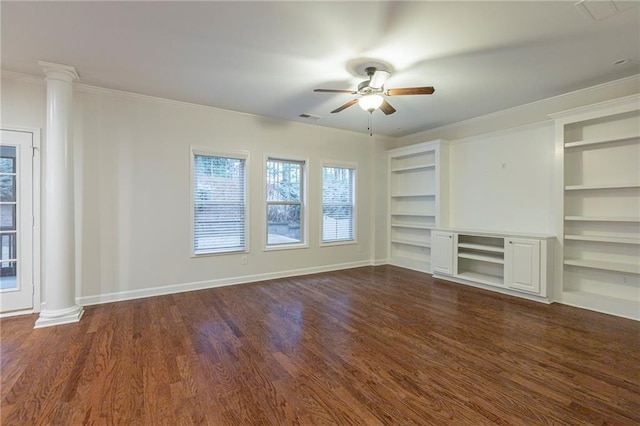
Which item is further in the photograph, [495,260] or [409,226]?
[409,226]

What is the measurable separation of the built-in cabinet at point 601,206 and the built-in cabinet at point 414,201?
1.92 m

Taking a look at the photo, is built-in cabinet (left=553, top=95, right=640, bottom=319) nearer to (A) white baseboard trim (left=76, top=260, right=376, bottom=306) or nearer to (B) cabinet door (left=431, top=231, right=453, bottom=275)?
(B) cabinet door (left=431, top=231, right=453, bottom=275)

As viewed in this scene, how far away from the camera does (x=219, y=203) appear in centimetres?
489

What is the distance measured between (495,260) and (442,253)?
3.02 feet

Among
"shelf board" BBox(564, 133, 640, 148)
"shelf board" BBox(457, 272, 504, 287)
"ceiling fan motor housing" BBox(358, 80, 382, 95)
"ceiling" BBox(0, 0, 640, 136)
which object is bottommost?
"shelf board" BBox(457, 272, 504, 287)

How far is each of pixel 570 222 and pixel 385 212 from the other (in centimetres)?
321

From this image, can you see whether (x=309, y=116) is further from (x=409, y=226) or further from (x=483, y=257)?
(x=483, y=257)

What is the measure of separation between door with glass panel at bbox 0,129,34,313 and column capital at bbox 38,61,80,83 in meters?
0.79

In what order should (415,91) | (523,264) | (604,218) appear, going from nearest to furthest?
(415,91) < (604,218) < (523,264)

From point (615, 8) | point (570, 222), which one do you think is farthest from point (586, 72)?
point (570, 222)

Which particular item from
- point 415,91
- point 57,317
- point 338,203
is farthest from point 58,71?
point 338,203

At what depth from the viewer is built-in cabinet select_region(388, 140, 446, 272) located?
18.8 ft

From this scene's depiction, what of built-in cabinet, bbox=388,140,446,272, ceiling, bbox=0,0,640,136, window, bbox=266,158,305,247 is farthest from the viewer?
built-in cabinet, bbox=388,140,446,272

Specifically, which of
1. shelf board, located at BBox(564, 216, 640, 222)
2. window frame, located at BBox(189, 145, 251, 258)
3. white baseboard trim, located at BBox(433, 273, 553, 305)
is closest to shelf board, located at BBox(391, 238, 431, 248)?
white baseboard trim, located at BBox(433, 273, 553, 305)
